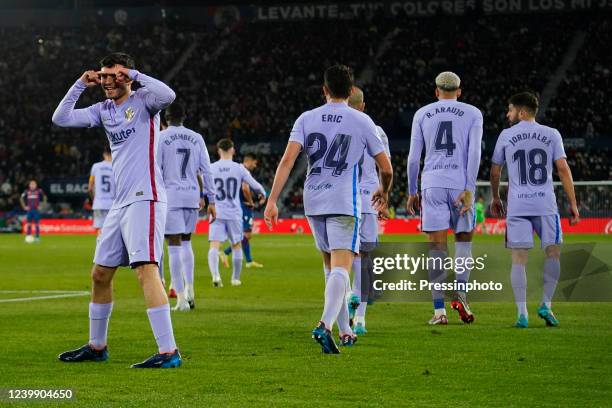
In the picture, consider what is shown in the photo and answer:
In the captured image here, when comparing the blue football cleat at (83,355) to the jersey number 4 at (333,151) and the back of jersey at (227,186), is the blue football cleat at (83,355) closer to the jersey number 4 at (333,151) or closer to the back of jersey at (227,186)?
the jersey number 4 at (333,151)

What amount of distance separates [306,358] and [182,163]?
584cm

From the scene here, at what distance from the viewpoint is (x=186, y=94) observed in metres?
54.1

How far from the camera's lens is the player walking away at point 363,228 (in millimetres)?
11086

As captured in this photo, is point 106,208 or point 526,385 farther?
point 106,208

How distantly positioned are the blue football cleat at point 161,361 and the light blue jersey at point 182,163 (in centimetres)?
584

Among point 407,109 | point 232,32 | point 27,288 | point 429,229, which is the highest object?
point 232,32

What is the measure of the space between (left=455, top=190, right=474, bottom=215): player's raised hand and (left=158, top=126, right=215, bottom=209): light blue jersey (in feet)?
12.0

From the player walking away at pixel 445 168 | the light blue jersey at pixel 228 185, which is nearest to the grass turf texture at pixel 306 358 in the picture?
the player walking away at pixel 445 168

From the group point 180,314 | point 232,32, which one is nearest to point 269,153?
point 232,32

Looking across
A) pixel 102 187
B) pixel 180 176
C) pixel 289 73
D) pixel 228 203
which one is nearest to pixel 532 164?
pixel 180 176

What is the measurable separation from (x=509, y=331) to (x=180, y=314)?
14.1ft

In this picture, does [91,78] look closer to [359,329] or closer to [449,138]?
[359,329]

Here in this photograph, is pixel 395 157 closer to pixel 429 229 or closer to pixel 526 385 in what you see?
pixel 429 229

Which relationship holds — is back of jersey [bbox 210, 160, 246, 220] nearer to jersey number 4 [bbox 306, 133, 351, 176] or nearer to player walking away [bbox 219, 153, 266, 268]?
player walking away [bbox 219, 153, 266, 268]
